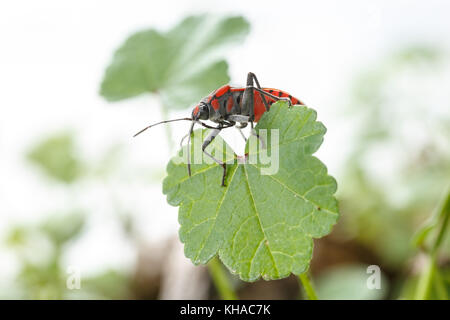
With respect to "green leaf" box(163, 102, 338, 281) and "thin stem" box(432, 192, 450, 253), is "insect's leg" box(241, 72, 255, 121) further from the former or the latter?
"thin stem" box(432, 192, 450, 253)

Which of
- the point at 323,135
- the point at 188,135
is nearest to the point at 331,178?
the point at 323,135

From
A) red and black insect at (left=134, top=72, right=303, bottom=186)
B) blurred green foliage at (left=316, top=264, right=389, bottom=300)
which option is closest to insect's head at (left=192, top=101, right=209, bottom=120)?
red and black insect at (left=134, top=72, right=303, bottom=186)

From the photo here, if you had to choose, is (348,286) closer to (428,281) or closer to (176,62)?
(428,281)

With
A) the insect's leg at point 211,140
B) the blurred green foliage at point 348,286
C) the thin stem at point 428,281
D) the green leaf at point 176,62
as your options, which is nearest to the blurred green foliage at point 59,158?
the green leaf at point 176,62

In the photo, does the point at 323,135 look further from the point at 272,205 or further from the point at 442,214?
the point at 442,214

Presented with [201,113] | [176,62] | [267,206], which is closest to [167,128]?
[201,113]

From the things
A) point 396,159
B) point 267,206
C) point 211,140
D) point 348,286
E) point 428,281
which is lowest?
point 348,286
